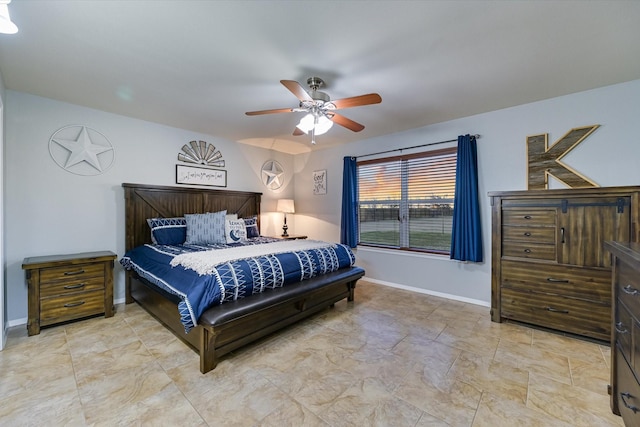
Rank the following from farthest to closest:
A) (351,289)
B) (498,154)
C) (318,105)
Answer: (351,289) → (498,154) → (318,105)

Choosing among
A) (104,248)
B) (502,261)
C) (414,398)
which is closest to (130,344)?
(104,248)

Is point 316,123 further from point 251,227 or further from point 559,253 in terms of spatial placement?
point 559,253

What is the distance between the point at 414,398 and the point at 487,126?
3.18m

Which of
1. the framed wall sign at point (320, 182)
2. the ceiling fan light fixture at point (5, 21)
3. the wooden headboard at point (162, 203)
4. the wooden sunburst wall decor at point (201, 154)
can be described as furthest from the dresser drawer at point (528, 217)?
the wooden sunburst wall decor at point (201, 154)

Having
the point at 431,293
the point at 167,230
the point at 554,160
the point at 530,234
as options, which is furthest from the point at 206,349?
the point at 554,160

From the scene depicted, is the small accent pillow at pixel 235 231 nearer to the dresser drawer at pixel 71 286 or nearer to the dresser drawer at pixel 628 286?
the dresser drawer at pixel 71 286

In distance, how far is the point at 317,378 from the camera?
1.97 metres

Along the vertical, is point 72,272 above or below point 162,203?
below

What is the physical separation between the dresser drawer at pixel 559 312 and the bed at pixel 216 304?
164 centimetres

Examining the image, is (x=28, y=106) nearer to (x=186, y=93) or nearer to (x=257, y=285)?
(x=186, y=93)

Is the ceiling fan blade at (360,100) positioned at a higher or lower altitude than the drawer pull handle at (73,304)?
higher

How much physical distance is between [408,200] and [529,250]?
5.66 ft

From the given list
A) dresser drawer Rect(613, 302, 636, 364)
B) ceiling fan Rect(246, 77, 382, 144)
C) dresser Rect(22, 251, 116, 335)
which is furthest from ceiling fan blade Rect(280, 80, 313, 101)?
dresser Rect(22, 251, 116, 335)

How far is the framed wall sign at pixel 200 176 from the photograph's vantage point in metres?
4.06
